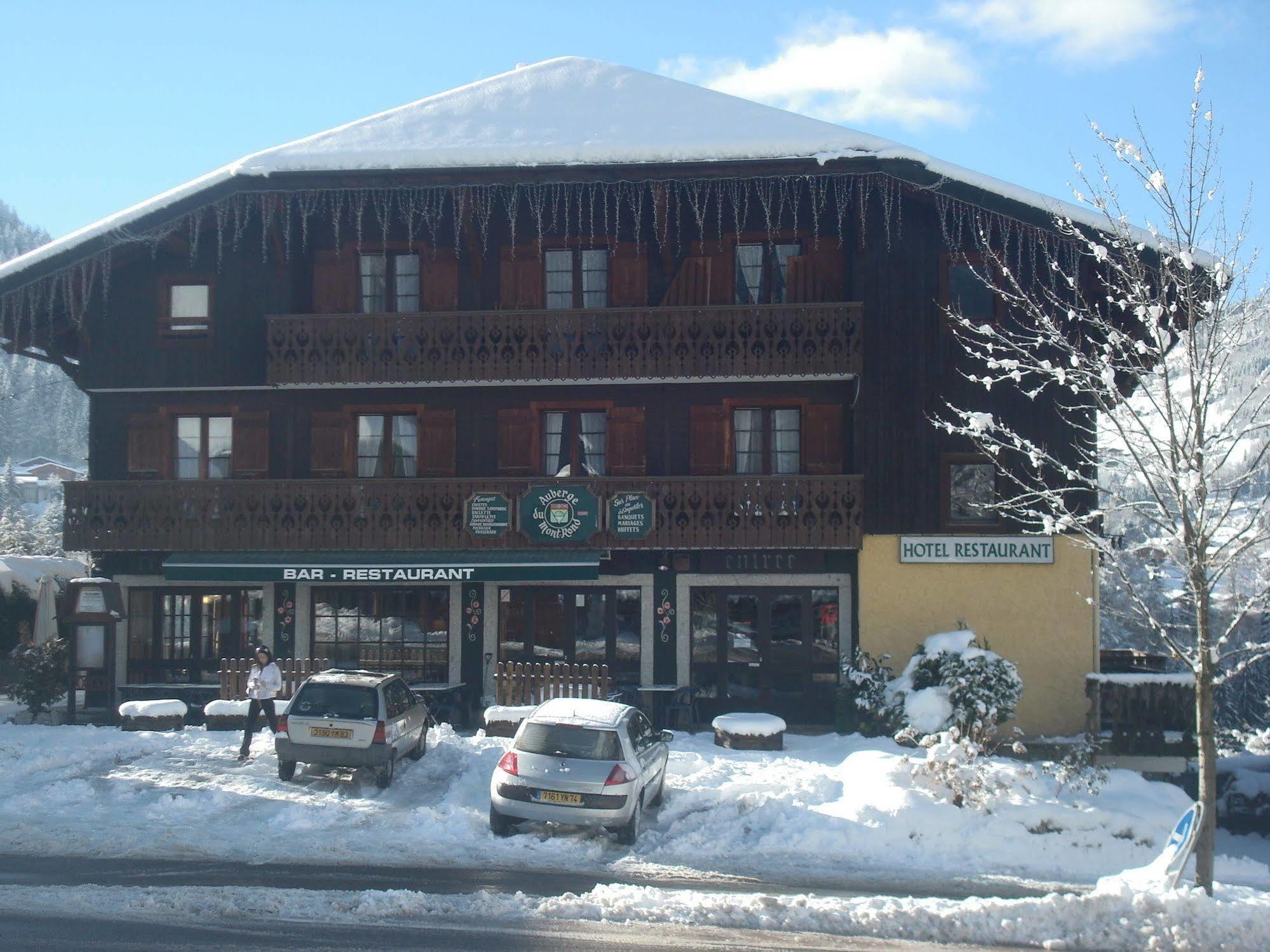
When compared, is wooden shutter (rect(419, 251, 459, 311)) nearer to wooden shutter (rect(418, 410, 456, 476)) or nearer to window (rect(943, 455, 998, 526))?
wooden shutter (rect(418, 410, 456, 476))

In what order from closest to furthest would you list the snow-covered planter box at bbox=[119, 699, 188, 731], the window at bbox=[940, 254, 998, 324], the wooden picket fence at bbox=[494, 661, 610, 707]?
the snow-covered planter box at bbox=[119, 699, 188, 731] → the wooden picket fence at bbox=[494, 661, 610, 707] → the window at bbox=[940, 254, 998, 324]

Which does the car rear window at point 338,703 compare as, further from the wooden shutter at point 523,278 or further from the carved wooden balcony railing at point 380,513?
the wooden shutter at point 523,278

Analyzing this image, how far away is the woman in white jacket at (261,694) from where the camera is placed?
700 inches

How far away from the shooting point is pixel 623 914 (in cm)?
1075

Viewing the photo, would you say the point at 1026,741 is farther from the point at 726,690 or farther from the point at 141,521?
the point at 141,521

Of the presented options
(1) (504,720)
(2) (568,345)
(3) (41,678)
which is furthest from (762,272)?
(3) (41,678)

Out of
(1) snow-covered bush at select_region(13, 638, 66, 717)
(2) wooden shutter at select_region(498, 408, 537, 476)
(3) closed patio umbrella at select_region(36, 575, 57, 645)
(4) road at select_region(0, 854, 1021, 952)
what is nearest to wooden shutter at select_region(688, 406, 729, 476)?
(2) wooden shutter at select_region(498, 408, 537, 476)

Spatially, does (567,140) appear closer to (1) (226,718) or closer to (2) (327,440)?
(2) (327,440)

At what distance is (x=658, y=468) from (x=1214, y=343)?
13.0 metres

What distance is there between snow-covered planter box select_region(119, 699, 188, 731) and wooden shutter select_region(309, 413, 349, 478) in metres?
5.60

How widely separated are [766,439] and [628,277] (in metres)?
4.39

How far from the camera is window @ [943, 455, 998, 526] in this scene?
70.7ft

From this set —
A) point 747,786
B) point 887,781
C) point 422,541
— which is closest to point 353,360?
point 422,541

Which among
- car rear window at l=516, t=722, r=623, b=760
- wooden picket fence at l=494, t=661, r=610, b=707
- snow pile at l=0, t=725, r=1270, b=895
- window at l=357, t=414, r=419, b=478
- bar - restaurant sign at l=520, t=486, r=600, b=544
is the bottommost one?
snow pile at l=0, t=725, r=1270, b=895
